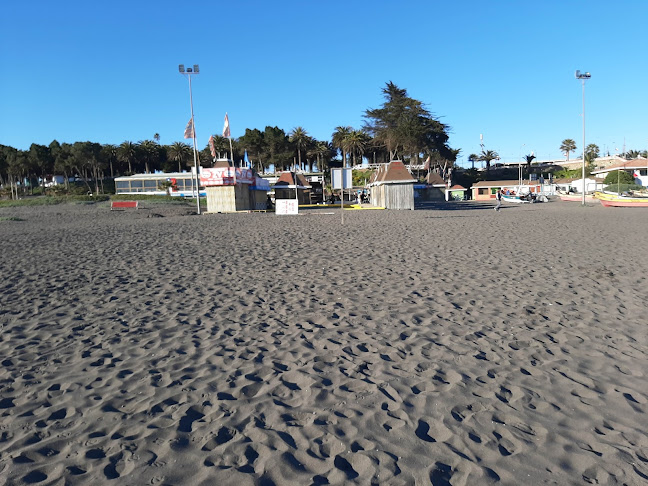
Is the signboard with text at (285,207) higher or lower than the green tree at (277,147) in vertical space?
lower

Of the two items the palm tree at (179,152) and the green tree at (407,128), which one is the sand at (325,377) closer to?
the green tree at (407,128)

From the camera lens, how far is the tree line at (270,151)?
6981cm

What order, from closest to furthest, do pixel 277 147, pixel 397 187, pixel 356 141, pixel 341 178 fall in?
pixel 341 178, pixel 397 187, pixel 356 141, pixel 277 147

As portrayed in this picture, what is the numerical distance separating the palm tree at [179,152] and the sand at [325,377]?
310 ft

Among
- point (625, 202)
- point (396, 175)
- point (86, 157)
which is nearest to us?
point (396, 175)

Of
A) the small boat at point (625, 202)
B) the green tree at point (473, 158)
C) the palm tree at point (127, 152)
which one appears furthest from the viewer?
the green tree at point (473, 158)

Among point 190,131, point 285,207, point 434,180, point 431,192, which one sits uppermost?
point 190,131

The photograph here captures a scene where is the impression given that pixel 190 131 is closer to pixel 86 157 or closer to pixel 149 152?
pixel 86 157

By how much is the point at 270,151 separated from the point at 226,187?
63.3 metres

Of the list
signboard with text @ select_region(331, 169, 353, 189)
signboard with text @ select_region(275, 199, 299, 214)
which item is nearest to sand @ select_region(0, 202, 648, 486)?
signboard with text @ select_region(331, 169, 353, 189)

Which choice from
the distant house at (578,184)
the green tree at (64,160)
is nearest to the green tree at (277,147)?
the green tree at (64,160)

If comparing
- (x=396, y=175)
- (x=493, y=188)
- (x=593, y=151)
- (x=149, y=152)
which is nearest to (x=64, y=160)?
(x=149, y=152)

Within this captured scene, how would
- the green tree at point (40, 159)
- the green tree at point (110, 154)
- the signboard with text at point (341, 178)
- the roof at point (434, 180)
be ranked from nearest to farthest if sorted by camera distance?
the signboard with text at point (341, 178)
the roof at point (434, 180)
the green tree at point (40, 159)
the green tree at point (110, 154)

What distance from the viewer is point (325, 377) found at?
438cm
